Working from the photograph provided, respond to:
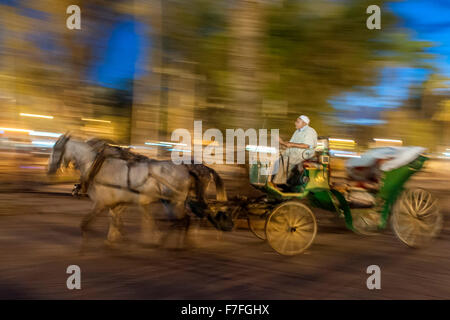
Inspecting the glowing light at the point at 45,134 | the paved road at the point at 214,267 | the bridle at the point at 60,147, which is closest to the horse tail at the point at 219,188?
the paved road at the point at 214,267

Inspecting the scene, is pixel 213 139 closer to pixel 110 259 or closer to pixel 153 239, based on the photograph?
pixel 153 239

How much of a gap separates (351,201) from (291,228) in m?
1.07

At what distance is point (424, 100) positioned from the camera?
6426 mm

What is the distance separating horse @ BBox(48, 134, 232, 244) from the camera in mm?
5438

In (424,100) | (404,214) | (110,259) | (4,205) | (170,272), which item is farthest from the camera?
(4,205)

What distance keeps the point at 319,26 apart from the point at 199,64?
79.4 inches

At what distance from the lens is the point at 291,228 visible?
5.41 metres

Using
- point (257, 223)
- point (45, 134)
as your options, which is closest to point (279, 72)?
point (257, 223)

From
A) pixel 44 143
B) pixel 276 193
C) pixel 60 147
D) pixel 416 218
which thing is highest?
pixel 44 143

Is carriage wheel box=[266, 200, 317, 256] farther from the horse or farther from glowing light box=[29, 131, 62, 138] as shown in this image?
glowing light box=[29, 131, 62, 138]

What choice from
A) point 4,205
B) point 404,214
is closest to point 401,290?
point 404,214

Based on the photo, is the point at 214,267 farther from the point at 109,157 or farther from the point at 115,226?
the point at 109,157

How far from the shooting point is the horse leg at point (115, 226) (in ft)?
19.0

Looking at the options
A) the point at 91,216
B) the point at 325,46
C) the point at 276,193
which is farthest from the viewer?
the point at 325,46
